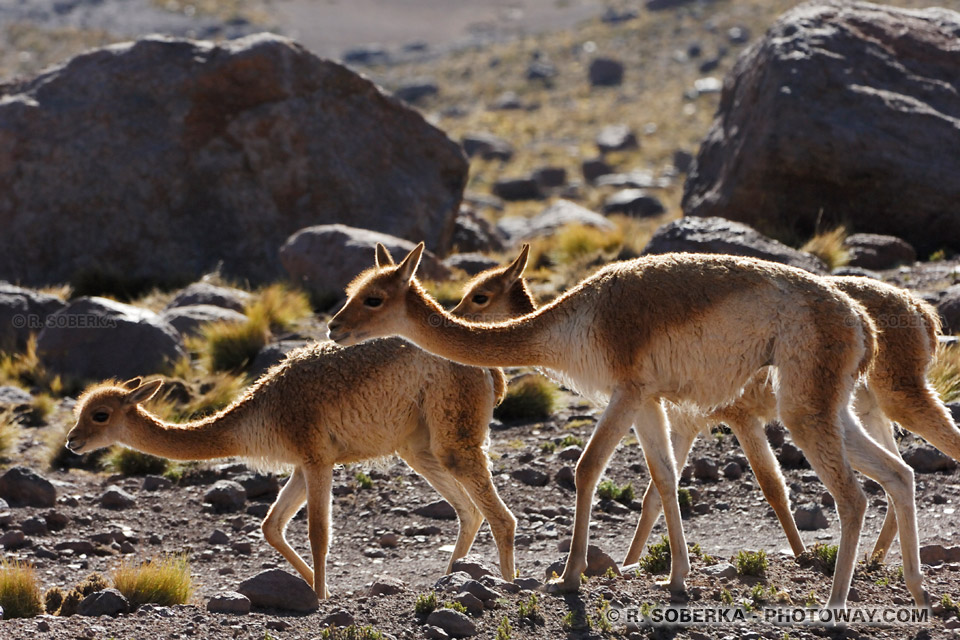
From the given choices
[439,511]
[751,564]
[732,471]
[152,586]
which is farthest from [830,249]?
[152,586]

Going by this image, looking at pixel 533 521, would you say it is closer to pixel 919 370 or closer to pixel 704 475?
pixel 704 475

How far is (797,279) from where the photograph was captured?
6875mm

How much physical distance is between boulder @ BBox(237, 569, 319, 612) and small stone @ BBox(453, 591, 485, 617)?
1.00 m

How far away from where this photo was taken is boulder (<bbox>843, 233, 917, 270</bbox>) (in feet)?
49.7

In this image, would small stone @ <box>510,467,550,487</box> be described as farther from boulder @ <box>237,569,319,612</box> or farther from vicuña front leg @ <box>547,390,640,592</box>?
boulder @ <box>237,569,319,612</box>

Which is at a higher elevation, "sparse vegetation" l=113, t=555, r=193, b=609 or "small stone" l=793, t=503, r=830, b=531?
"sparse vegetation" l=113, t=555, r=193, b=609

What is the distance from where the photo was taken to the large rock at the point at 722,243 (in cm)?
1335

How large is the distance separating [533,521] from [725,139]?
9.38 meters

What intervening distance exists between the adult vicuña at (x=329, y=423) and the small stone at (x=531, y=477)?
221cm

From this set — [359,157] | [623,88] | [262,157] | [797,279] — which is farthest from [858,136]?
[623,88]

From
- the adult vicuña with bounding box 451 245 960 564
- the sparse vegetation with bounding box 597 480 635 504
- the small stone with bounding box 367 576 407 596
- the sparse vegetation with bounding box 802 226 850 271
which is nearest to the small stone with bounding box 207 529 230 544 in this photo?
the small stone with bounding box 367 576 407 596

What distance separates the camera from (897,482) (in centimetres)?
677

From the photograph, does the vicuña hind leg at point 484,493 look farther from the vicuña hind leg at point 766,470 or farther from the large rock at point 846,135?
the large rock at point 846,135

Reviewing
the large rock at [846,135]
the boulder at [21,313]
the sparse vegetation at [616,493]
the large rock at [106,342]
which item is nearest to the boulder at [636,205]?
the large rock at [846,135]
